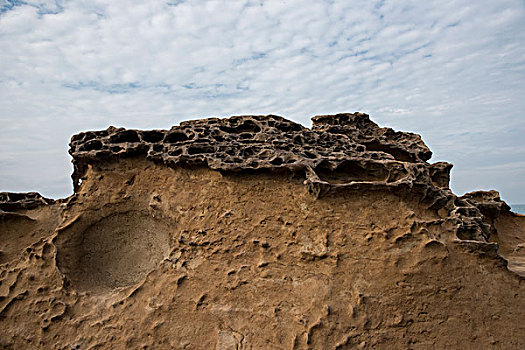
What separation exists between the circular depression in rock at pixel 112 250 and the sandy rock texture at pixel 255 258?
0.02 m

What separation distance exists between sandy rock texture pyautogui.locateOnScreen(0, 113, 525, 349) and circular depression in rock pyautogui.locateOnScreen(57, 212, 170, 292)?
0.05 feet

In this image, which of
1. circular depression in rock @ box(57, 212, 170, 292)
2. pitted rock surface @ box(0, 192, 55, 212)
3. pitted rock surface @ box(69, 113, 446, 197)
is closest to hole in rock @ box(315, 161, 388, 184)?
pitted rock surface @ box(69, 113, 446, 197)

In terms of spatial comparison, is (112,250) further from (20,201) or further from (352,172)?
(352,172)

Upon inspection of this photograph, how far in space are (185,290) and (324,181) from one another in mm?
2167

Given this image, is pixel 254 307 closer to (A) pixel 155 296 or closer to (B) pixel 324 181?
(A) pixel 155 296

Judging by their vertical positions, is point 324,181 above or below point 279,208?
above

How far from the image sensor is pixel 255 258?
13.8ft

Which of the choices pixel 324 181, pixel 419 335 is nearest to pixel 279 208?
pixel 324 181

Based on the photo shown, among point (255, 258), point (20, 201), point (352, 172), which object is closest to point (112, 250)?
point (255, 258)

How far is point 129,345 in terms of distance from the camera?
12.4 feet

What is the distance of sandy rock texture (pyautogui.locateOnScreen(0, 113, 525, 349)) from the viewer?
3705mm

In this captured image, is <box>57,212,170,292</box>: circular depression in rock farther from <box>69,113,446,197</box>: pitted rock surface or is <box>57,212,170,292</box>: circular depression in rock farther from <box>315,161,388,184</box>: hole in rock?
<box>315,161,388,184</box>: hole in rock

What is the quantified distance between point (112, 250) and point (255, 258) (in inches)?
83.5

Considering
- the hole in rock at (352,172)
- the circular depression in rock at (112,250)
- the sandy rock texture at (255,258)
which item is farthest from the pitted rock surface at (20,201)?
the hole in rock at (352,172)
